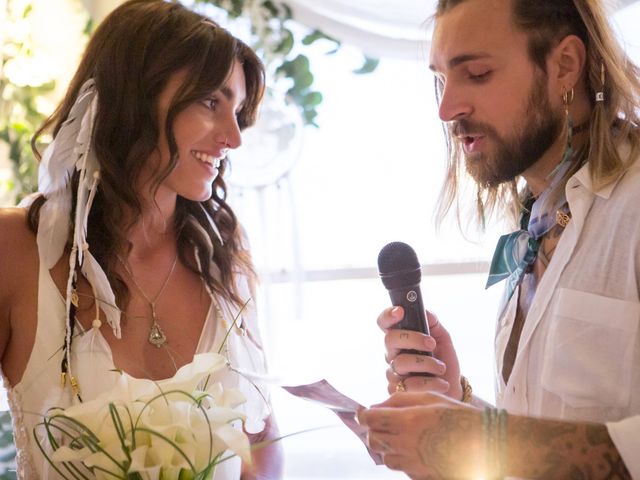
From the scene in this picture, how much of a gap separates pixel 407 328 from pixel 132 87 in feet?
3.12

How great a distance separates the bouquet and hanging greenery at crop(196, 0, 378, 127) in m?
1.88

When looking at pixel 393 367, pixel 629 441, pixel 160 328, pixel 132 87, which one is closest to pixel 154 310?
pixel 160 328

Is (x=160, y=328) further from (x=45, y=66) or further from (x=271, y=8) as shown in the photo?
(x=45, y=66)

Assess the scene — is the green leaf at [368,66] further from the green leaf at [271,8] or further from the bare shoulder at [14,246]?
the bare shoulder at [14,246]

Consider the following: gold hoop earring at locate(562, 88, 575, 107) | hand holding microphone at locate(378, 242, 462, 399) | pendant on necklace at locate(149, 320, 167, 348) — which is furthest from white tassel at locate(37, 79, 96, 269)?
gold hoop earring at locate(562, 88, 575, 107)

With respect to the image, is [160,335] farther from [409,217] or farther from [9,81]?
[9,81]

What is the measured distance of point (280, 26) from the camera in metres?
2.98

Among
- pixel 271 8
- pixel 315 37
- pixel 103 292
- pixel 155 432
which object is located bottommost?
pixel 155 432

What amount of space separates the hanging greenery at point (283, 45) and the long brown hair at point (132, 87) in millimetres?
967

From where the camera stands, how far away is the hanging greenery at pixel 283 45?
9.77 feet

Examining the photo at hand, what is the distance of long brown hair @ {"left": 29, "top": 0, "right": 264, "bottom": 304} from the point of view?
1926 mm

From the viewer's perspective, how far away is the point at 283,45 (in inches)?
117

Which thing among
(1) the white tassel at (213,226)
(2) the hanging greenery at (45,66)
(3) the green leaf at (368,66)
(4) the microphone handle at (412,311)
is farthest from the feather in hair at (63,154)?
(3) the green leaf at (368,66)

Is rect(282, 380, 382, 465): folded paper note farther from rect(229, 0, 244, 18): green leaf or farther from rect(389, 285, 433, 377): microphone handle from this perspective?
rect(229, 0, 244, 18): green leaf
